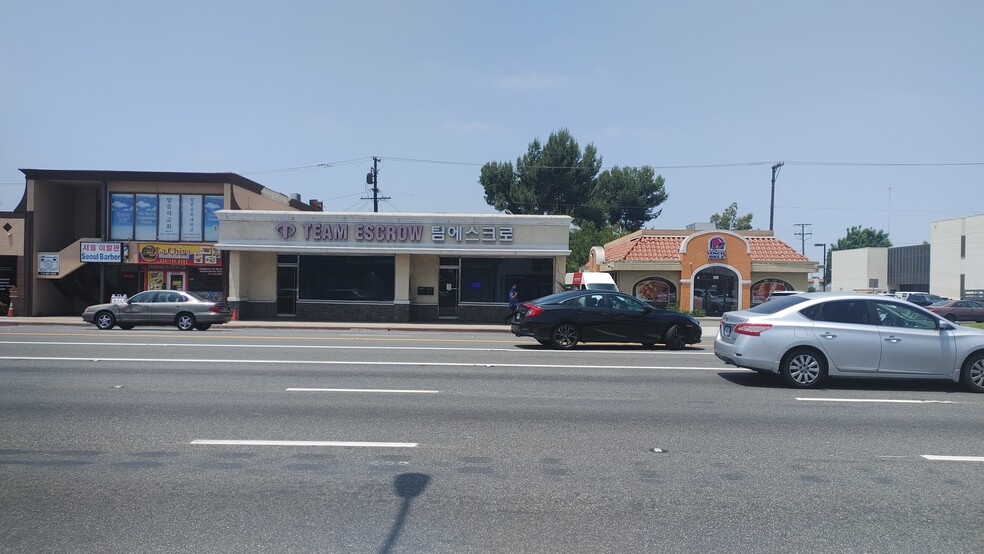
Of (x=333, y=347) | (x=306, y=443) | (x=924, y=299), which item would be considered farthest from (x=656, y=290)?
(x=306, y=443)

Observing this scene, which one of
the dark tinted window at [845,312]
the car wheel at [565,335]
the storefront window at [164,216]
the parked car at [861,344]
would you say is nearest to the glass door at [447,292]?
the storefront window at [164,216]

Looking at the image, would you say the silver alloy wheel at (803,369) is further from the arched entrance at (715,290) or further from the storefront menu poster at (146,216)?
the storefront menu poster at (146,216)

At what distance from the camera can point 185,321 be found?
22141 mm

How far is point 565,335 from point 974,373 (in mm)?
8385

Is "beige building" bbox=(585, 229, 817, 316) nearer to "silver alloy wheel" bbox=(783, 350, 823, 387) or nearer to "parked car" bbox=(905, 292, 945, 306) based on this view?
"parked car" bbox=(905, 292, 945, 306)

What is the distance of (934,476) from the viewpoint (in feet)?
21.2

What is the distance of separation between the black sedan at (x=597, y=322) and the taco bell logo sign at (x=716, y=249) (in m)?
18.1

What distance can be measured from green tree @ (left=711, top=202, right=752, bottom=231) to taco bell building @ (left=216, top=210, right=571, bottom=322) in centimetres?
3927

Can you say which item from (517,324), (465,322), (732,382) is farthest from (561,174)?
(732,382)

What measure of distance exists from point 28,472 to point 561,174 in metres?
48.7

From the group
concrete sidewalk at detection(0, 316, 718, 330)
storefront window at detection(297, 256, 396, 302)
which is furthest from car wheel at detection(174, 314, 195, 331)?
storefront window at detection(297, 256, 396, 302)

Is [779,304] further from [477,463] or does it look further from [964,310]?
[964,310]

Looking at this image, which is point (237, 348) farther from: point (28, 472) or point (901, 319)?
point (901, 319)

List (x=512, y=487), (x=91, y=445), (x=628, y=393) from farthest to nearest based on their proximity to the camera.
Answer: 1. (x=628, y=393)
2. (x=91, y=445)
3. (x=512, y=487)
